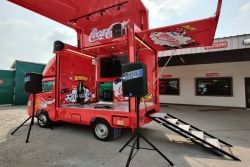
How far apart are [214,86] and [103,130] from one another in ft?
33.6

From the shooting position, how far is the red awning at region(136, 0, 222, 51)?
3355 millimetres

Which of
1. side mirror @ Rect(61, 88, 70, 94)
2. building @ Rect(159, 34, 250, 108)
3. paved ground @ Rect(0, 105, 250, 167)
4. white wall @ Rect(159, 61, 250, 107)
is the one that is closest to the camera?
paved ground @ Rect(0, 105, 250, 167)

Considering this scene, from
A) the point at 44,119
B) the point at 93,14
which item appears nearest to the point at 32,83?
the point at 44,119

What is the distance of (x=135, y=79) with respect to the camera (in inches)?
124

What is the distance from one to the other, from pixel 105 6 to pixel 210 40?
284cm

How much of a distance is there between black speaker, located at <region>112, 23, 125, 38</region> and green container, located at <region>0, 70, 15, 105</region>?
1218 cm

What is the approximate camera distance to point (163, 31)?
3.70 metres

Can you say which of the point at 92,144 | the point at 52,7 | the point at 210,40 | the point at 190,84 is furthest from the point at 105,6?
the point at 190,84

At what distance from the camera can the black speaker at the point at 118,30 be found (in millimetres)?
4508

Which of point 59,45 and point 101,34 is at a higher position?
point 101,34

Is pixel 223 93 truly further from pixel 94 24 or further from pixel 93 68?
pixel 94 24

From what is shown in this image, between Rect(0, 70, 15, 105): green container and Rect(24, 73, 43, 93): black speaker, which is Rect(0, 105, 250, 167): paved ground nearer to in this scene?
Rect(24, 73, 43, 93): black speaker

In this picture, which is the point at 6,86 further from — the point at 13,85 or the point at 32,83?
the point at 32,83

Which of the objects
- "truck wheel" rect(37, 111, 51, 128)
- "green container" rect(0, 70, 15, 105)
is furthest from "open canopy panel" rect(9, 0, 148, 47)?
"green container" rect(0, 70, 15, 105)
